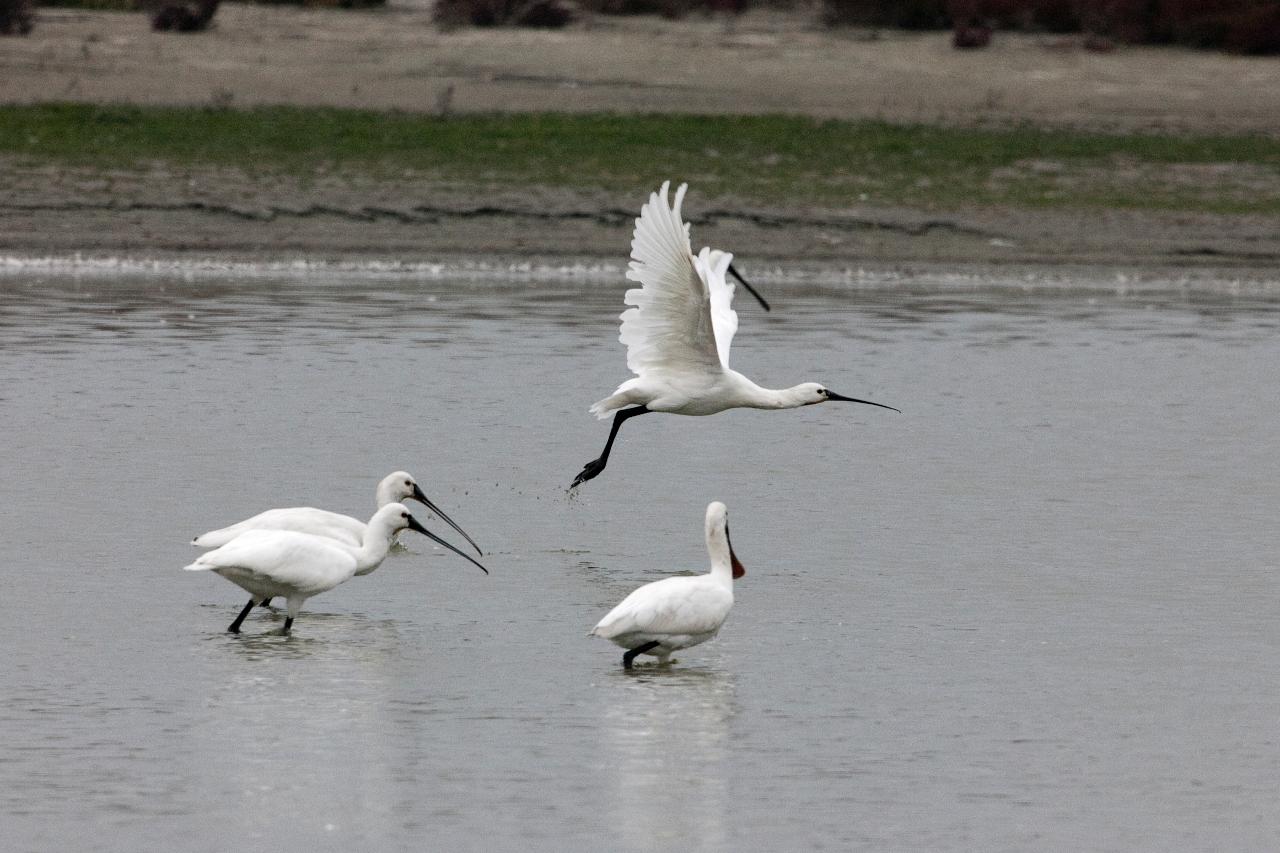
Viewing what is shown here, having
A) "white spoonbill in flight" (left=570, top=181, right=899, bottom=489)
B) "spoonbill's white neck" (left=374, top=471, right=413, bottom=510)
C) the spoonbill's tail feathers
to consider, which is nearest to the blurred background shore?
the spoonbill's tail feathers

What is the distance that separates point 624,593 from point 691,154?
16.9m

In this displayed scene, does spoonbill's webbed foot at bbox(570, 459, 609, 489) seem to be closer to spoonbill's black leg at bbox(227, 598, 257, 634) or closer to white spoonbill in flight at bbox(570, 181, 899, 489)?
white spoonbill in flight at bbox(570, 181, 899, 489)

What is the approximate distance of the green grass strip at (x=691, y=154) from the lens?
2550 centimetres

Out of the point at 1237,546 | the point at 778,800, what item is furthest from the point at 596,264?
the point at 778,800

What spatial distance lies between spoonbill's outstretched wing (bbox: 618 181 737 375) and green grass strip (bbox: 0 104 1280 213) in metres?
12.7

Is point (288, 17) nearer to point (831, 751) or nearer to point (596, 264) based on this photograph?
point (596, 264)

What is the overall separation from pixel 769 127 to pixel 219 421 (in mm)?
14207

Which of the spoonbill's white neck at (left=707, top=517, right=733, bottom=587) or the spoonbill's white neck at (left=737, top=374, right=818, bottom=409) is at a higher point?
the spoonbill's white neck at (left=707, top=517, right=733, bottom=587)

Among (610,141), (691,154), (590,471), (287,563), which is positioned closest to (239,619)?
(287,563)

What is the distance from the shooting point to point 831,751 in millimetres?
7598

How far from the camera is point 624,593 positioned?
10047 millimetres

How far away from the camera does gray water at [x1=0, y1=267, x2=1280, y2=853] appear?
22.9ft

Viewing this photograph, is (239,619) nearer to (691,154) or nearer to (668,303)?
(668,303)

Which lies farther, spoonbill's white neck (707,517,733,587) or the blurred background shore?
the blurred background shore
